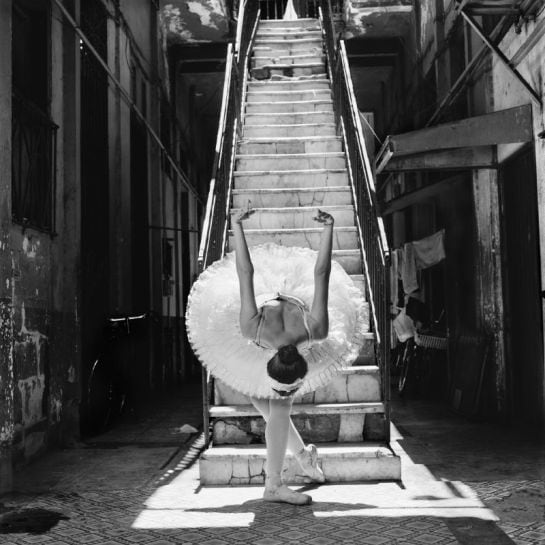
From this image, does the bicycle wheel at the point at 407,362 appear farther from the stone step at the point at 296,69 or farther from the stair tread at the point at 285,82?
the stone step at the point at 296,69

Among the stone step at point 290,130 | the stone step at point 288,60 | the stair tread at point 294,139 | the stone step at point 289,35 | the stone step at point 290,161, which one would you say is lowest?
the stone step at point 290,161

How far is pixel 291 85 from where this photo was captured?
39.2 ft

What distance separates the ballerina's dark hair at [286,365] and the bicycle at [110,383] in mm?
4033

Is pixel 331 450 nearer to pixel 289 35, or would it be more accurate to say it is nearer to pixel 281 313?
pixel 281 313

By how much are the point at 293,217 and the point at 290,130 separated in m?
2.53

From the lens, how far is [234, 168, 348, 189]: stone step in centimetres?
916

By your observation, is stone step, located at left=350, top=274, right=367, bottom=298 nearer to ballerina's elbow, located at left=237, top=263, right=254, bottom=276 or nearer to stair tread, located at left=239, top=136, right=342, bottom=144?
ballerina's elbow, located at left=237, top=263, right=254, bottom=276

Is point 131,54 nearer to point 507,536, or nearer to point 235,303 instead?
point 235,303

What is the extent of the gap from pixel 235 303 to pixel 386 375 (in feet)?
4.64

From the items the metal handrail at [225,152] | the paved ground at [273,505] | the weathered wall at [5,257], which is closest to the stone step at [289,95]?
the metal handrail at [225,152]

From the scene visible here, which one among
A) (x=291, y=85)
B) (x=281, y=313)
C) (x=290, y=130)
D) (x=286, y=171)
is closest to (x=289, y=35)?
(x=291, y=85)

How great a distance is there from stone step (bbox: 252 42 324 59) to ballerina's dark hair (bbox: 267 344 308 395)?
10086 millimetres

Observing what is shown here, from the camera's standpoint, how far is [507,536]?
4.11 metres

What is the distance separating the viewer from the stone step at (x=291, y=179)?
9164mm
